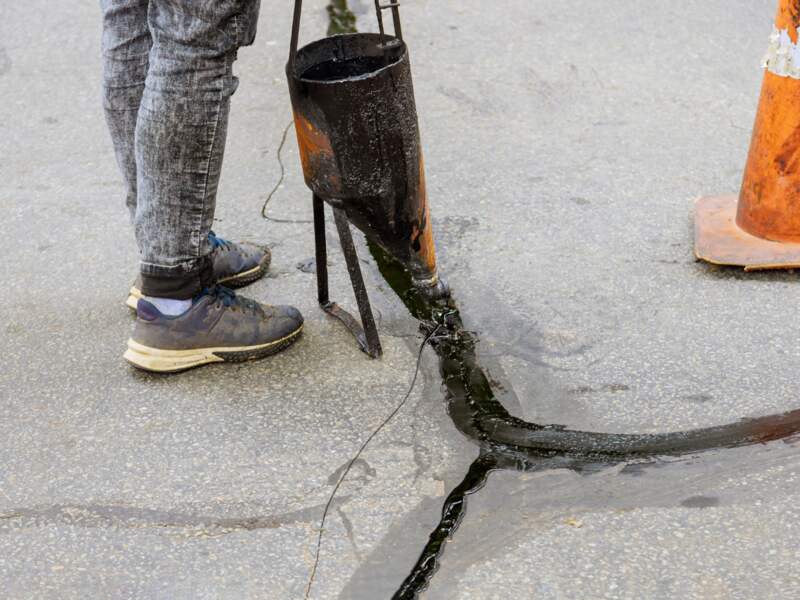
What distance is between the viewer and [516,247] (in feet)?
10.0

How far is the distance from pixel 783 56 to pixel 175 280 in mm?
1743

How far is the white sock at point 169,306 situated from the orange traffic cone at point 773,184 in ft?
4.84

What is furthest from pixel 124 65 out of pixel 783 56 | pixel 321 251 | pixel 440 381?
pixel 783 56

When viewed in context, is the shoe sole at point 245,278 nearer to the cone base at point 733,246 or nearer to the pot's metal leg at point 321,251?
the pot's metal leg at point 321,251

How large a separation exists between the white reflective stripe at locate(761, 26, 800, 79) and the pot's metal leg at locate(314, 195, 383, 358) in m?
1.29

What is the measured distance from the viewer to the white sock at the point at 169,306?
2502 millimetres

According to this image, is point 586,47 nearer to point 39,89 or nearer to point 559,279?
point 559,279

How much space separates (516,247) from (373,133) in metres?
0.97

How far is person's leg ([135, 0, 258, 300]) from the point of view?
7.20 ft

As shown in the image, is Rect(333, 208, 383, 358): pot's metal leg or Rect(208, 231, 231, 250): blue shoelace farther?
Rect(208, 231, 231, 250): blue shoelace

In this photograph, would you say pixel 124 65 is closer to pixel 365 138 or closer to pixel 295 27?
pixel 295 27

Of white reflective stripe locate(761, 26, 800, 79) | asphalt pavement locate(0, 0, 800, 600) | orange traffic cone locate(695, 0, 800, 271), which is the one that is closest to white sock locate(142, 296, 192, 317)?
asphalt pavement locate(0, 0, 800, 600)

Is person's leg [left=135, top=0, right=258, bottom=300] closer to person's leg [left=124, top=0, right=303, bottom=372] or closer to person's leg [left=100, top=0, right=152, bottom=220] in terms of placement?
→ person's leg [left=124, top=0, right=303, bottom=372]

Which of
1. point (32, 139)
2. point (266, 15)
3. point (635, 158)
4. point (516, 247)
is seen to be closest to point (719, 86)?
point (635, 158)
